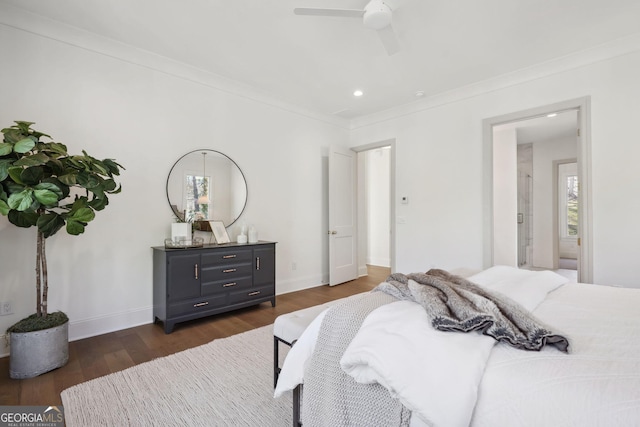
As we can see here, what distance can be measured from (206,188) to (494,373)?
3249 millimetres

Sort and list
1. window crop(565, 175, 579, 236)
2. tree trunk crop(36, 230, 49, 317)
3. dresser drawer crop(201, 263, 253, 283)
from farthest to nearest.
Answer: window crop(565, 175, 579, 236)
dresser drawer crop(201, 263, 253, 283)
tree trunk crop(36, 230, 49, 317)

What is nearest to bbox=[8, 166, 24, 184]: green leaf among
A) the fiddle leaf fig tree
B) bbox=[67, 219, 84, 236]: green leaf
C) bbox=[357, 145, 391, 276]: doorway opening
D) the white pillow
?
the fiddle leaf fig tree

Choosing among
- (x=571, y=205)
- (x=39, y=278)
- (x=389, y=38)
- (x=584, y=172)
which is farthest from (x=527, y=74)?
(x=571, y=205)

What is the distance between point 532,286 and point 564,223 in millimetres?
6958

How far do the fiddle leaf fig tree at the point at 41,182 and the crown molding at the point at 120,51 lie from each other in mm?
1057

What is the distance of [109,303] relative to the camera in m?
2.86

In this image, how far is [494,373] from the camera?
0.97 meters

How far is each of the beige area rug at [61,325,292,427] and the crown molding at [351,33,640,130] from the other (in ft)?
12.2

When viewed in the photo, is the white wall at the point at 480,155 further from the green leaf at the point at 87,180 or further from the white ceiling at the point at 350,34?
the green leaf at the point at 87,180

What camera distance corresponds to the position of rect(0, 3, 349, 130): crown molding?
2418 mm

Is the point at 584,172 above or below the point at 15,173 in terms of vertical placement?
above

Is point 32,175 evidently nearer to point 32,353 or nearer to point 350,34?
point 32,353

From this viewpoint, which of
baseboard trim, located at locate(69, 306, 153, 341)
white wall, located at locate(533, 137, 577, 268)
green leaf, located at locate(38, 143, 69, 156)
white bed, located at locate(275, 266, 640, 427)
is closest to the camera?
white bed, located at locate(275, 266, 640, 427)

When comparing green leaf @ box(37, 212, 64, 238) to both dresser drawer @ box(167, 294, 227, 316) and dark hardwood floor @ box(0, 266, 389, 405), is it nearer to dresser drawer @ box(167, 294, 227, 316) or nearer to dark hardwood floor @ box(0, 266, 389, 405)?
dark hardwood floor @ box(0, 266, 389, 405)
